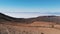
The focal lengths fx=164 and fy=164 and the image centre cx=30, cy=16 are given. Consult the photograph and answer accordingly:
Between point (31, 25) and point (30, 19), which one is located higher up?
point (30, 19)

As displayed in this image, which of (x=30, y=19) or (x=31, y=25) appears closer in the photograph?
(x=31, y=25)

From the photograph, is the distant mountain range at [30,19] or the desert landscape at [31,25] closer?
the desert landscape at [31,25]

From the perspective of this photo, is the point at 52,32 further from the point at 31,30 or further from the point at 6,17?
the point at 6,17

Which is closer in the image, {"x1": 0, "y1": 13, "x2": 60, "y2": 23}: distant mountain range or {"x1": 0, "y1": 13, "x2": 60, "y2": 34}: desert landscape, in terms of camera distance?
{"x1": 0, "y1": 13, "x2": 60, "y2": 34}: desert landscape

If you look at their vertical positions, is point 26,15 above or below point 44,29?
above

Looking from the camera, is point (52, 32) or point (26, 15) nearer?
point (52, 32)

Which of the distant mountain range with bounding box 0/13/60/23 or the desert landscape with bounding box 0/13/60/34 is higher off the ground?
the distant mountain range with bounding box 0/13/60/23

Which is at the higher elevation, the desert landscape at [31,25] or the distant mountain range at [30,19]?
the distant mountain range at [30,19]

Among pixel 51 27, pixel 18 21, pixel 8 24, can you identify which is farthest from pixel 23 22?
pixel 51 27
